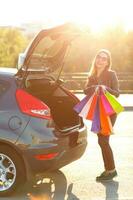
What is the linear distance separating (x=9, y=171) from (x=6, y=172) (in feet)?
0.12

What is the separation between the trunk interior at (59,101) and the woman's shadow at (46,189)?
70 centimetres

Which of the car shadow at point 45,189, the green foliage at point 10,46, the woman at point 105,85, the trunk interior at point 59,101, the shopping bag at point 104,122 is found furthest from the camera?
the green foliage at point 10,46

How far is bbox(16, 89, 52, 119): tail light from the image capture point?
6.18 m

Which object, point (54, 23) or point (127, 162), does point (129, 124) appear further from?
point (54, 23)

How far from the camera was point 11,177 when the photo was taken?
623 cm

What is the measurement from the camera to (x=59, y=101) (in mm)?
7355

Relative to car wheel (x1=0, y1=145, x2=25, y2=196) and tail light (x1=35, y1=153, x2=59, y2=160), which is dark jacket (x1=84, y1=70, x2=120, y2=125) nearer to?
tail light (x1=35, y1=153, x2=59, y2=160)

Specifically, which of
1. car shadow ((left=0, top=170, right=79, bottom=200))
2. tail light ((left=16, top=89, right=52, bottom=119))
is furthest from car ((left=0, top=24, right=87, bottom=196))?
car shadow ((left=0, top=170, right=79, bottom=200))

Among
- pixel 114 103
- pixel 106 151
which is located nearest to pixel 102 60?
pixel 114 103

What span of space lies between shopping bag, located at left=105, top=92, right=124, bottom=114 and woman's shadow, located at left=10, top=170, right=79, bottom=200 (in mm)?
1078

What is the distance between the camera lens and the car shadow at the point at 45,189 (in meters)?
6.29

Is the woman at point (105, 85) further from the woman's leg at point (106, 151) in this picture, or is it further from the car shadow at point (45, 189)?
the car shadow at point (45, 189)

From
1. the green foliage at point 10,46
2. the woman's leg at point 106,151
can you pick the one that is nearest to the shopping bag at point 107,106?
the woman's leg at point 106,151

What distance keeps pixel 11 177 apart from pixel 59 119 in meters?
1.21
